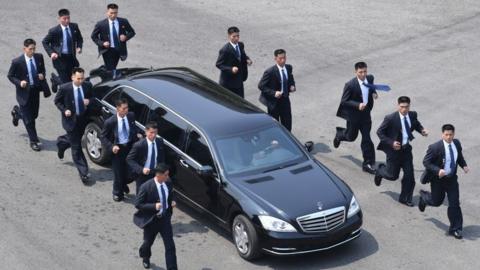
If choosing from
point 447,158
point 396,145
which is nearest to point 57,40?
point 396,145

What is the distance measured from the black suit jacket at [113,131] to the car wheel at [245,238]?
2461 mm

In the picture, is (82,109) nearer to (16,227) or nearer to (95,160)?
(95,160)

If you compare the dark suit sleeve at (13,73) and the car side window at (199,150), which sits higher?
the dark suit sleeve at (13,73)

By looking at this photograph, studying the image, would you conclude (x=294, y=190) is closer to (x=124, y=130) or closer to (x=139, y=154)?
(x=139, y=154)

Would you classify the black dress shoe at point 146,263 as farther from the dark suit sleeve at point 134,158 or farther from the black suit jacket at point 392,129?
the black suit jacket at point 392,129

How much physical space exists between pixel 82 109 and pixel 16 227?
8.31 ft

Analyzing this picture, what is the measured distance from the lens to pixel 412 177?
16.4 m

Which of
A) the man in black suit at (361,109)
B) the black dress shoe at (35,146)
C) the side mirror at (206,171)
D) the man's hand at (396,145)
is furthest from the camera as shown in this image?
the black dress shoe at (35,146)

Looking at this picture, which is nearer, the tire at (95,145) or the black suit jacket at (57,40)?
the tire at (95,145)

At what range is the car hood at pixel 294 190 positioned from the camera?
46.8ft

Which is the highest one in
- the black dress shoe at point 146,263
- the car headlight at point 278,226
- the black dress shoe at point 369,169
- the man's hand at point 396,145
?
the man's hand at point 396,145

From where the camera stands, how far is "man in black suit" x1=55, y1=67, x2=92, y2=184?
54.5 feet

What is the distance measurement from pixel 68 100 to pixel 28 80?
1.36 metres

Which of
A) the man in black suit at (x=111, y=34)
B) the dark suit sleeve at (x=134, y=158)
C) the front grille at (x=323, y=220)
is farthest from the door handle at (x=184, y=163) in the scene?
the man in black suit at (x=111, y=34)
